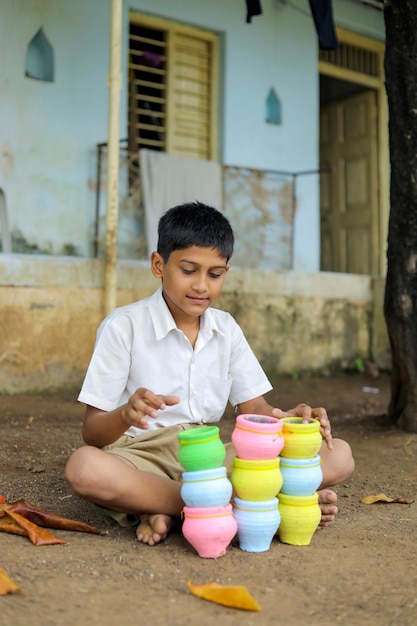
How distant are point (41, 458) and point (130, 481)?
1.48 metres

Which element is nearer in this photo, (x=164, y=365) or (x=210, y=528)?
(x=210, y=528)

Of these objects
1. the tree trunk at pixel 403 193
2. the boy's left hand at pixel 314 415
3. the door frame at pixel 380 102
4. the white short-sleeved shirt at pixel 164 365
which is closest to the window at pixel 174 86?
the door frame at pixel 380 102

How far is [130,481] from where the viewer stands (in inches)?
87.6

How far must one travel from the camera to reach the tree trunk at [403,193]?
4.04m

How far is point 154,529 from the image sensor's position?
7.36 ft

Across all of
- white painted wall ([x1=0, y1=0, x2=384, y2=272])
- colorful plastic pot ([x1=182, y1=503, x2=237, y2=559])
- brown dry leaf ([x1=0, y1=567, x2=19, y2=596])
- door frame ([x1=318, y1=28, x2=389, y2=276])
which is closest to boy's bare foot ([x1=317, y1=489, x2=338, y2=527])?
colorful plastic pot ([x1=182, y1=503, x2=237, y2=559])

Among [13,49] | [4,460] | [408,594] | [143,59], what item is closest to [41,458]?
[4,460]

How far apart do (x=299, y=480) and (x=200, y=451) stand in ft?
1.17

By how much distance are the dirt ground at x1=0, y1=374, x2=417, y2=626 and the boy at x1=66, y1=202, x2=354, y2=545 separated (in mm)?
148

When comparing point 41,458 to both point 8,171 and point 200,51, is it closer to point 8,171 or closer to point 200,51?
point 8,171

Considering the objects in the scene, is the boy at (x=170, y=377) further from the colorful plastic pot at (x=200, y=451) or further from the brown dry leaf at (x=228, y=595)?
the brown dry leaf at (x=228, y=595)

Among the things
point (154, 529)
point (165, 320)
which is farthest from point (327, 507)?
point (165, 320)

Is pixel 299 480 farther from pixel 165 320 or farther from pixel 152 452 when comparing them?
pixel 165 320

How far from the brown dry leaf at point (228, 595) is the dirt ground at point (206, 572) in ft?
0.05
